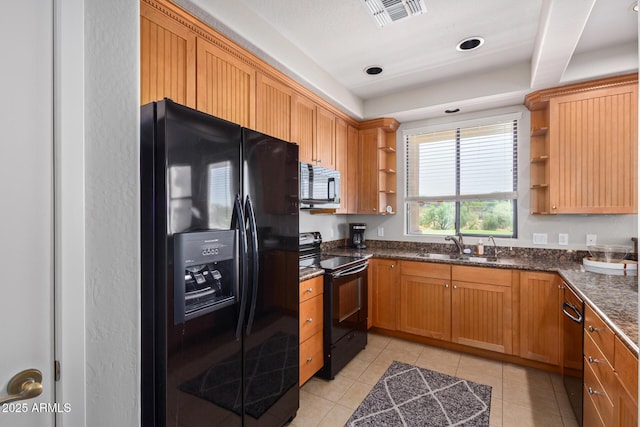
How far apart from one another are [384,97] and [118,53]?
303cm

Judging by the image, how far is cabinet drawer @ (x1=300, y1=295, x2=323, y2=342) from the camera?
2.25 m

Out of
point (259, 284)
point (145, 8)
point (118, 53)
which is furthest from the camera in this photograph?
point (259, 284)

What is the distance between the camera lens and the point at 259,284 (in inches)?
67.3

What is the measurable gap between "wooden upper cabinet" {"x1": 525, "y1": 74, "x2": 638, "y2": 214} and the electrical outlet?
34 centimetres

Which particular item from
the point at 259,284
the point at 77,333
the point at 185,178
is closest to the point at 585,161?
the point at 259,284

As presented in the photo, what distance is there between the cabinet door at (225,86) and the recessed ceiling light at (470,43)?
168cm

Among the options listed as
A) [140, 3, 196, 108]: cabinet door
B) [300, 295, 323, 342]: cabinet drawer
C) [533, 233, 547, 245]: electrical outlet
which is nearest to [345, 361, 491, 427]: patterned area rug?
[300, 295, 323, 342]: cabinet drawer

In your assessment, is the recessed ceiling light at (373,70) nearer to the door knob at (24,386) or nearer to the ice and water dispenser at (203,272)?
the ice and water dispenser at (203,272)

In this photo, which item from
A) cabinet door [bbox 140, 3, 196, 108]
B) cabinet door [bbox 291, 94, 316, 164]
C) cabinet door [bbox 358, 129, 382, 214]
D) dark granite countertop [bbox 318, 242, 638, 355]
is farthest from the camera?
cabinet door [bbox 358, 129, 382, 214]

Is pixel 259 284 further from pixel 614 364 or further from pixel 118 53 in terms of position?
pixel 614 364

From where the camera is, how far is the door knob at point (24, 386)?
0.79 m

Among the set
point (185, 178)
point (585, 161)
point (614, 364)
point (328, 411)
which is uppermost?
point (585, 161)

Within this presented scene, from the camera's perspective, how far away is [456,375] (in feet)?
8.55

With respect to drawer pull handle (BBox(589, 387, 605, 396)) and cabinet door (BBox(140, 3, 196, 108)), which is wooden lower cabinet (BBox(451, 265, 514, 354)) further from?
cabinet door (BBox(140, 3, 196, 108))
